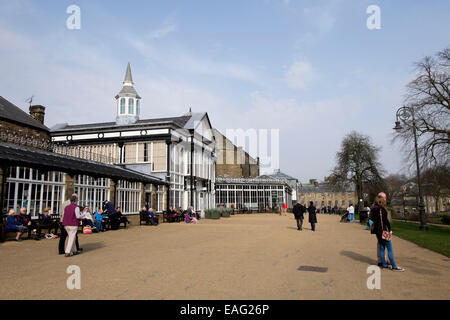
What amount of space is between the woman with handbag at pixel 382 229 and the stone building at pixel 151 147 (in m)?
16.5

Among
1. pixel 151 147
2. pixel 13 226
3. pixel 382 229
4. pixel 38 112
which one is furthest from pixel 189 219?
pixel 38 112

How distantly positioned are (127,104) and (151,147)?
617 cm

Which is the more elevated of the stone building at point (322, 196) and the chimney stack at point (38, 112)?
the chimney stack at point (38, 112)

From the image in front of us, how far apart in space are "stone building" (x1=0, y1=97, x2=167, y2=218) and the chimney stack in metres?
5.58

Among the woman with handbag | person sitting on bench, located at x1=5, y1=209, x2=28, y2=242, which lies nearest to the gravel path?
the woman with handbag

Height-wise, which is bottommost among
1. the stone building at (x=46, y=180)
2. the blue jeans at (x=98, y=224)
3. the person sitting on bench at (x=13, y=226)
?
the blue jeans at (x=98, y=224)

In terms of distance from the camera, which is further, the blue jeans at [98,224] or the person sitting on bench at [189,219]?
the person sitting on bench at [189,219]

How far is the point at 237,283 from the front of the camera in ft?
18.1

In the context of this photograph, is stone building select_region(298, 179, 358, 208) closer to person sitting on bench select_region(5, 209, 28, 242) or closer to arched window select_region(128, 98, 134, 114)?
arched window select_region(128, 98, 134, 114)

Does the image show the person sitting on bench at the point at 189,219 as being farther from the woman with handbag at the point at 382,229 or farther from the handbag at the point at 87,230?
the woman with handbag at the point at 382,229

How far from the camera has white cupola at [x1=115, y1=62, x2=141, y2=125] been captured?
2931cm

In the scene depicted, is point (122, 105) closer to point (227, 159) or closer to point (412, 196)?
point (227, 159)

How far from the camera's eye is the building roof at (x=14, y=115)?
898 inches

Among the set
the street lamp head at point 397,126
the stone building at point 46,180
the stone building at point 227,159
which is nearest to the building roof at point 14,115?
the stone building at point 46,180
